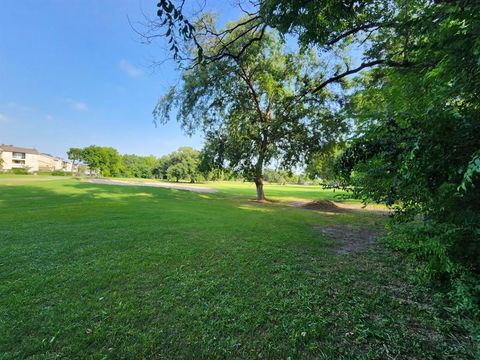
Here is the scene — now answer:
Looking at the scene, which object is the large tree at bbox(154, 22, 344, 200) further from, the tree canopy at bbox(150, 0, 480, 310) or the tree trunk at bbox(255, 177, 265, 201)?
the tree canopy at bbox(150, 0, 480, 310)

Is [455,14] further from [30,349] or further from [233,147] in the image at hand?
[233,147]

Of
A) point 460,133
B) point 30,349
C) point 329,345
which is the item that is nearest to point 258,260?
point 329,345

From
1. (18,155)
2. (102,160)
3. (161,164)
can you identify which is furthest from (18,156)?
(161,164)

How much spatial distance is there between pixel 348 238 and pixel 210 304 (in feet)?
15.7

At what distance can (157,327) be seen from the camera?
222 centimetres

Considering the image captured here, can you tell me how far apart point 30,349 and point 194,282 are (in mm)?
1753

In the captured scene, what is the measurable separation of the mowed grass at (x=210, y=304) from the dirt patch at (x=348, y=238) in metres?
0.31

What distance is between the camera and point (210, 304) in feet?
8.73

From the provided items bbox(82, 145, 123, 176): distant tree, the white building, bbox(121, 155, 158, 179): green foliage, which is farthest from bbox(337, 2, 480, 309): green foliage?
the white building

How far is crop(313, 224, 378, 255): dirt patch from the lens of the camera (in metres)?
5.07

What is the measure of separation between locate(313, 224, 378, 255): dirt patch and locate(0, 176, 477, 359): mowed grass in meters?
0.31

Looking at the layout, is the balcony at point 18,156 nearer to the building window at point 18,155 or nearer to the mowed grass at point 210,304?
the building window at point 18,155

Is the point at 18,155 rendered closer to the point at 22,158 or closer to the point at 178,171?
the point at 22,158

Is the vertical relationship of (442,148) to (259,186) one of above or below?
above
